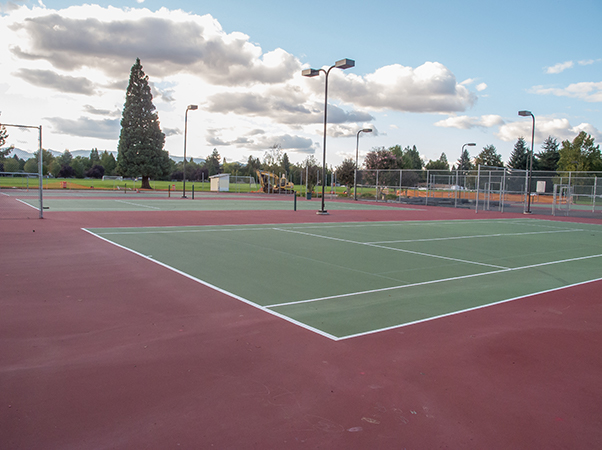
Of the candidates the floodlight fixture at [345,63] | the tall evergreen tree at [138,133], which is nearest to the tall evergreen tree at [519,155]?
the tall evergreen tree at [138,133]

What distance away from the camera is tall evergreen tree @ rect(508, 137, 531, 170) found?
89262 mm

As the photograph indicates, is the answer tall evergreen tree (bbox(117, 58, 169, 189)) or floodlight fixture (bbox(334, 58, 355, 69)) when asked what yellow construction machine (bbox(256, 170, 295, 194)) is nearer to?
tall evergreen tree (bbox(117, 58, 169, 189))

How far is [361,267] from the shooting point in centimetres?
968

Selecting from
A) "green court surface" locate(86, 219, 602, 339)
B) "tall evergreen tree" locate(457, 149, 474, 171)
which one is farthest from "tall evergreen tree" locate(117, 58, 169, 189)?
"tall evergreen tree" locate(457, 149, 474, 171)

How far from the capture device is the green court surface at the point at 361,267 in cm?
655

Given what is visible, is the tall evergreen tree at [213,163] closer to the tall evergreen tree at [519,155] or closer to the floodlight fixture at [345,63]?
the tall evergreen tree at [519,155]

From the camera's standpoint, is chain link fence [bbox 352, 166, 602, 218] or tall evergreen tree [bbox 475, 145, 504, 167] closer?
chain link fence [bbox 352, 166, 602, 218]

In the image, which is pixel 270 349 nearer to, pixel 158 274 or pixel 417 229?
pixel 158 274

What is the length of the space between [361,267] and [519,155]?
93910 millimetres

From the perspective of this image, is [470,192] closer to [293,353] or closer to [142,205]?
[142,205]

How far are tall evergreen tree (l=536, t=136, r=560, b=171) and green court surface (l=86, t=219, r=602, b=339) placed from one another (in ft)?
250

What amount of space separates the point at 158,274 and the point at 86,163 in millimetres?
136981

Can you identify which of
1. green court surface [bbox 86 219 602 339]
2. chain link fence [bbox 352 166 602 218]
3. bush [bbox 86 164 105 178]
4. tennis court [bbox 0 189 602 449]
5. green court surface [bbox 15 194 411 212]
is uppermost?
bush [bbox 86 164 105 178]

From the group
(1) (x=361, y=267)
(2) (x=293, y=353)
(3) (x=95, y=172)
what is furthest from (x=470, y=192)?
(3) (x=95, y=172)
